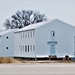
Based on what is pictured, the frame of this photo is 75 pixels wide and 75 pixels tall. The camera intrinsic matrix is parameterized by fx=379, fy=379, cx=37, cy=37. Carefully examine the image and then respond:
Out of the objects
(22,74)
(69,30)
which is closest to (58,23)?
(69,30)

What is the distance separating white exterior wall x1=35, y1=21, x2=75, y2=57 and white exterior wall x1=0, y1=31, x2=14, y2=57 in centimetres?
2246

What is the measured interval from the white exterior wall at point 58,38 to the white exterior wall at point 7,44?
22465mm

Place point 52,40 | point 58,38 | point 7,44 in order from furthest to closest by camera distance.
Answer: point 7,44 → point 58,38 → point 52,40

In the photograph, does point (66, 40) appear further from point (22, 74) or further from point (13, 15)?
point (13, 15)

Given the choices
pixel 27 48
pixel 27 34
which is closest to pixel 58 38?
pixel 27 48

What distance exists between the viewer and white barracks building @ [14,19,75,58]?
64.1 meters

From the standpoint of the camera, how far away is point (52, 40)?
65188mm

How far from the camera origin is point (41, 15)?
119 m

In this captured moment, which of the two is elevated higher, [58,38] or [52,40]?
[58,38]

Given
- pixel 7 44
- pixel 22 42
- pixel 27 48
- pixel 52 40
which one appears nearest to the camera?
pixel 52 40

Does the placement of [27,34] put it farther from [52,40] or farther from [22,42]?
[52,40]

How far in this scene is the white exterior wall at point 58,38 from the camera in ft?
210

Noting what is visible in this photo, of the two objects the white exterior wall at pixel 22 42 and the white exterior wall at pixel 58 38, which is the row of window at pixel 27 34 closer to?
the white exterior wall at pixel 22 42

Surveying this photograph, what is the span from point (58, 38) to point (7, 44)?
25.0m
